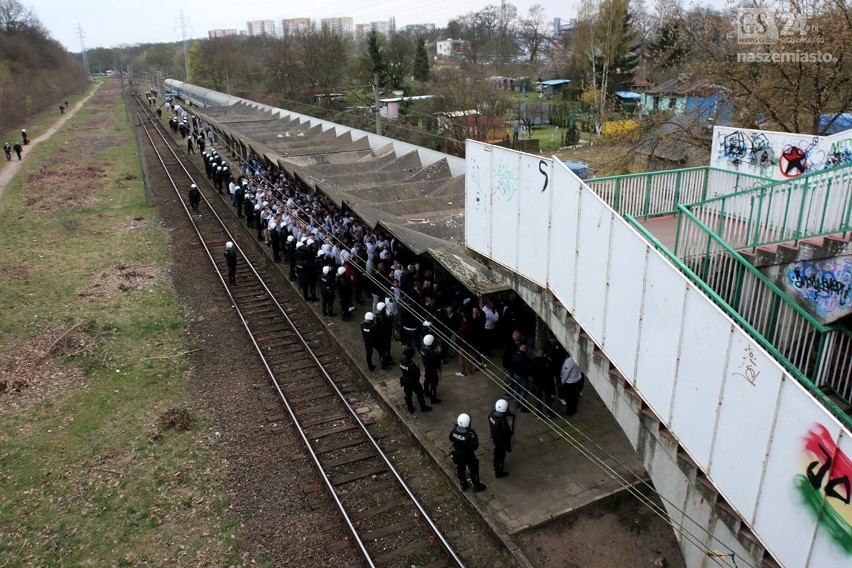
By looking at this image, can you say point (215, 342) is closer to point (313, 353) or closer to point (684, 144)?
point (313, 353)

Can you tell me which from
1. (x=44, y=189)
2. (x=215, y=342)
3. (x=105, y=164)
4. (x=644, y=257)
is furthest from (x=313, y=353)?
(x=105, y=164)

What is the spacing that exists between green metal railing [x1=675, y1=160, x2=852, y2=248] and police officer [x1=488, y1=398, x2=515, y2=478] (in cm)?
313

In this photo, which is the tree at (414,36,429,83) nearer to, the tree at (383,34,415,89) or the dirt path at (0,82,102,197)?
the tree at (383,34,415,89)

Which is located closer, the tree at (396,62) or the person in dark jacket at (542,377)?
the person in dark jacket at (542,377)

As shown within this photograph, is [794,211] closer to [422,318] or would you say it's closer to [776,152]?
[776,152]

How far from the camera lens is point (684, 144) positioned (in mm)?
19578

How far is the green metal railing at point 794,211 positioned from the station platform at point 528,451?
3.62m

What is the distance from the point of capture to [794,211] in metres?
7.72

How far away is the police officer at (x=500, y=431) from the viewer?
Result: 8.59m

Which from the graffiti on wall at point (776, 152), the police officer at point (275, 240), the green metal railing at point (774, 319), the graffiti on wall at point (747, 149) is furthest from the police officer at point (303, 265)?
the green metal railing at point (774, 319)

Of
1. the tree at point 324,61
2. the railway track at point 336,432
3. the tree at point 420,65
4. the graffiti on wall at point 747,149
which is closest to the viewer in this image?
the railway track at point 336,432

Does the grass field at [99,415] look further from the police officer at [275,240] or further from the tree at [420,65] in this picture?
the tree at [420,65]

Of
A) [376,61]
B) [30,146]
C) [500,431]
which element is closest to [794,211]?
[500,431]

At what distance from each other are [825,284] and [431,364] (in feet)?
19.7
